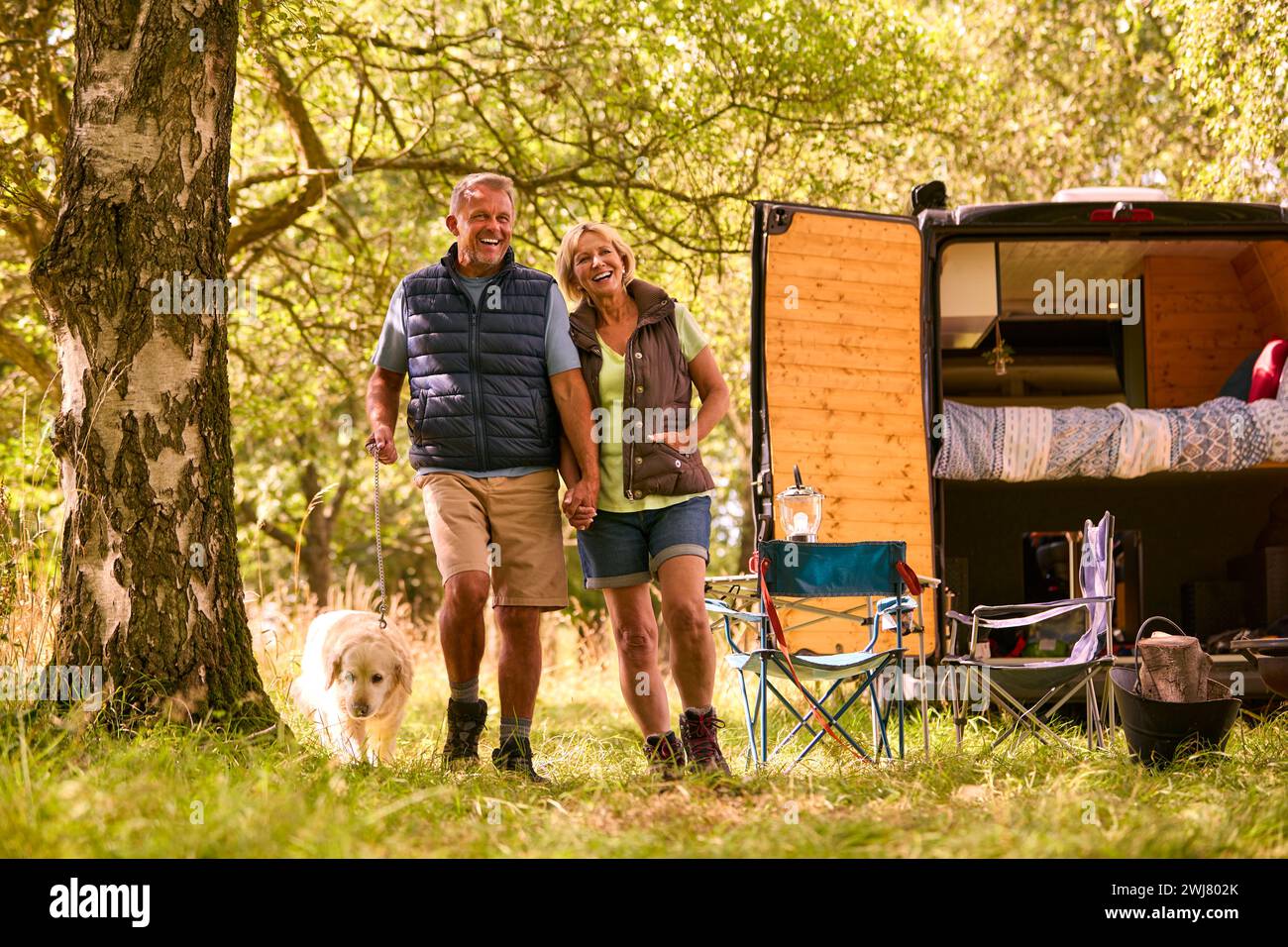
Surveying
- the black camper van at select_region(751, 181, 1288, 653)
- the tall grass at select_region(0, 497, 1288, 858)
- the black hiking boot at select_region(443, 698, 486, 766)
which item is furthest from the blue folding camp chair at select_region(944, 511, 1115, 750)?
the black hiking boot at select_region(443, 698, 486, 766)

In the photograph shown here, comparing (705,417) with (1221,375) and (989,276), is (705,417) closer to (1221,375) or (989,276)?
(989,276)

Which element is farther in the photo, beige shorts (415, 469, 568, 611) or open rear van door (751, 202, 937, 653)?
open rear van door (751, 202, 937, 653)

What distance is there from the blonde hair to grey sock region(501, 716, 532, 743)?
→ 141 centimetres

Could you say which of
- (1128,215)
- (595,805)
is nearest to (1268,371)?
(1128,215)

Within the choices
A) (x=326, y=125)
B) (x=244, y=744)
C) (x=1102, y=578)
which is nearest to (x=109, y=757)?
(x=244, y=744)

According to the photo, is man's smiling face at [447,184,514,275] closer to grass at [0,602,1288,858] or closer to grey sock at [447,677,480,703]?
grey sock at [447,677,480,703]

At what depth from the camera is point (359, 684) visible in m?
4.43

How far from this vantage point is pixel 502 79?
7953 millimetres

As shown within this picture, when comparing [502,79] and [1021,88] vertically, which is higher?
[1021,88]

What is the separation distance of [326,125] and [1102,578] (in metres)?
7.74

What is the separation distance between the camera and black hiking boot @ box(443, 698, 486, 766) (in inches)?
160

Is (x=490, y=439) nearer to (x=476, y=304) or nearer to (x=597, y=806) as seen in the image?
(x=476, y=304)

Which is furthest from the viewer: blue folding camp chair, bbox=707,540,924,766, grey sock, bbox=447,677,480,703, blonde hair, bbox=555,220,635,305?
blue folding camp chair, bbox=707,540,924,766

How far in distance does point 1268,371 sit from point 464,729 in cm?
459
